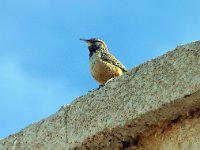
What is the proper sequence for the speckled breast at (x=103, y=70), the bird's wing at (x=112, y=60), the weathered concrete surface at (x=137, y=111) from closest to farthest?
the weathered concrete surface at (x=137, y=111), the speckled breast at (x=103, y=70), the bird's wing at (x=112, y=60)

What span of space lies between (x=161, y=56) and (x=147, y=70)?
0.11 m

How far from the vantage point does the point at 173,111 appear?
368 centimetres

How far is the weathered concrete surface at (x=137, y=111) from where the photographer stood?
362 centimetres

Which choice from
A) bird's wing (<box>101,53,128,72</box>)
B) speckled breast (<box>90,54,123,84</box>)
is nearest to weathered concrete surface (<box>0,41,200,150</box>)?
speckled breast (<box>90,54,123,84</box>)

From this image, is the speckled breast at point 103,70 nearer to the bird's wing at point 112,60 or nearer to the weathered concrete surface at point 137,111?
the bird's wing at point 112,60

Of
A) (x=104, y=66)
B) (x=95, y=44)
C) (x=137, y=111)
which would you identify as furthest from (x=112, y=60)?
(x=137, y=111)

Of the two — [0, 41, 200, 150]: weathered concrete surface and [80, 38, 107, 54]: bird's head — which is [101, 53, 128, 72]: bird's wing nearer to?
[80, 38, 107, 54]: bird's head

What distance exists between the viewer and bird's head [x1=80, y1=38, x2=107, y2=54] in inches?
234

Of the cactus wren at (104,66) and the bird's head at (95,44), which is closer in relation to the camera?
the cactus wren at (104,66)

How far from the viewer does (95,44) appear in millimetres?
6094

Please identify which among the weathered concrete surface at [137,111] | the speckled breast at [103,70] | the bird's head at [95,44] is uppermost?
the bird's head at [95,44]

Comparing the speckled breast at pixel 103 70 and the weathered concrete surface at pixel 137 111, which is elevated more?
the speckled breast at pixel 103 70

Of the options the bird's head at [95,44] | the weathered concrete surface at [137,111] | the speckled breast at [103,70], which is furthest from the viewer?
the bird's head at [95,44]

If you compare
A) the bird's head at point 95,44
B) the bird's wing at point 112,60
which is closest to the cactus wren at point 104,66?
the bird's wing at point 112,60
